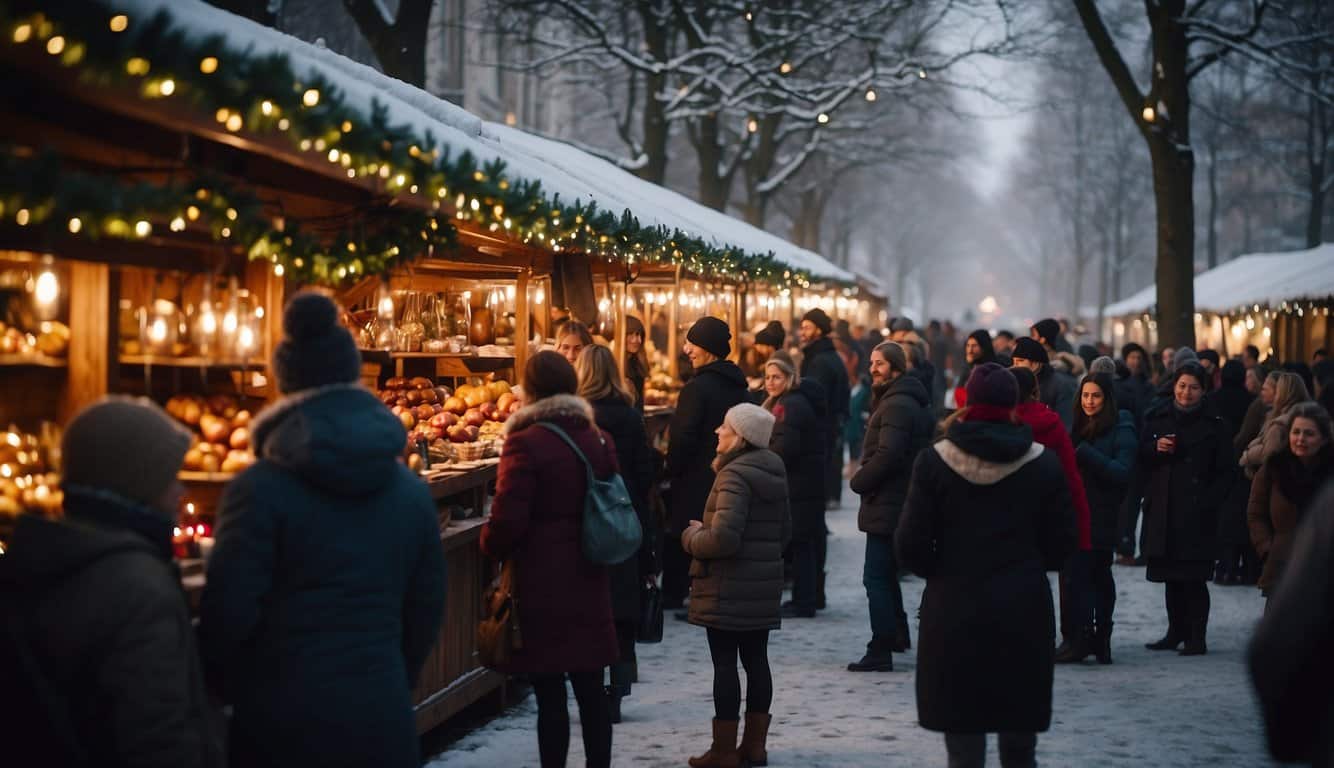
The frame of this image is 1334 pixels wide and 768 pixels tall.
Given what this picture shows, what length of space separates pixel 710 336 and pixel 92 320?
17.0 feet

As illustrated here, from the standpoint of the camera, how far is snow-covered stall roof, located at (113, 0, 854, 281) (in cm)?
466

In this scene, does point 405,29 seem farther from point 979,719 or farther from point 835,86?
point 835,86

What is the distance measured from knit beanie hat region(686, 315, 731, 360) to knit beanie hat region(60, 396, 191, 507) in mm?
6150

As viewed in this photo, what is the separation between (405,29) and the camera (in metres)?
13.8

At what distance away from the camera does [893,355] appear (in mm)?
9852

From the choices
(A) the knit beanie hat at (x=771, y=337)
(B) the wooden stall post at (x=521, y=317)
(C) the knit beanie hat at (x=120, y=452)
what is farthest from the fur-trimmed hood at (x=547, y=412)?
(A) the knit beanie hat at (x=771, y=337)

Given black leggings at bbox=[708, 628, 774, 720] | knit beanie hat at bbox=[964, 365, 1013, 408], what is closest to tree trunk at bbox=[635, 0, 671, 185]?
black leggings at bbox=[708, 628, 774, 720]

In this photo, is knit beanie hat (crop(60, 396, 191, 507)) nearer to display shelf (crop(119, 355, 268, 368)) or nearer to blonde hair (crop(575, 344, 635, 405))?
display shelf (crop(119, 355, 268, 368))

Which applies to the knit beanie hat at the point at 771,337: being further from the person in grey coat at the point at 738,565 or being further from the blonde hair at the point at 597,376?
the person in grey coat at the point at 738,565

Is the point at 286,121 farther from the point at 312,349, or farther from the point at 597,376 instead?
the point at 597,376

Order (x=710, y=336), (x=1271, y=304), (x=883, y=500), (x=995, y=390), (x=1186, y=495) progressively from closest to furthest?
(x=995, y=390) < (x=883, y=500) < (x=710, y=336) < (x=1186, y=495) < (x=1271, y=304)

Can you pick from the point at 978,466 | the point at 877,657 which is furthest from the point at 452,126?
the point at 877,657

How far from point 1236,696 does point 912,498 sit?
4267 mm

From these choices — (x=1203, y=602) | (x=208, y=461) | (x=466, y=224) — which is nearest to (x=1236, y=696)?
(x=1203, y=602)
